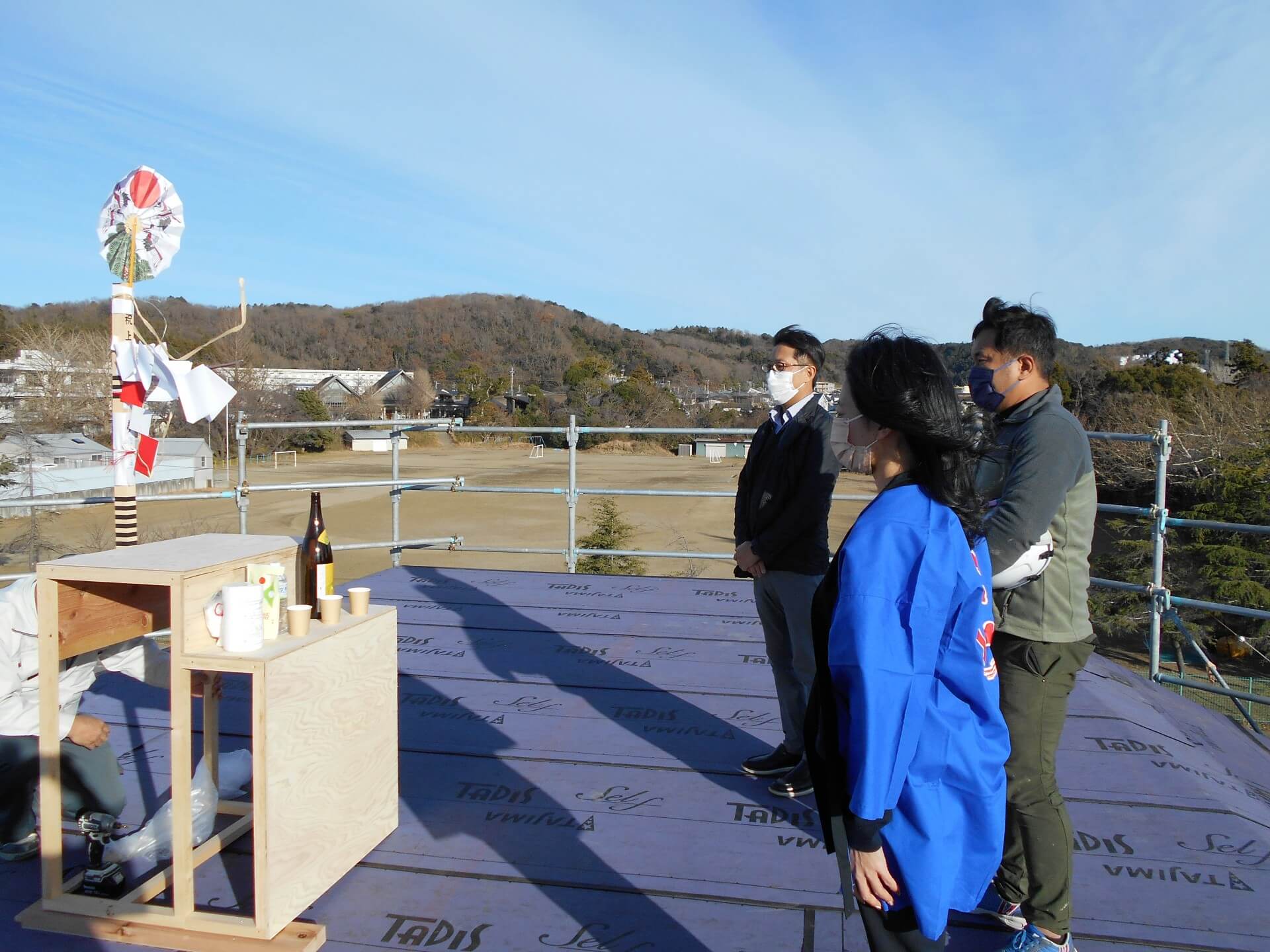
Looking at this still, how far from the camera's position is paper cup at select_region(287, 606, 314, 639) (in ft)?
6.07

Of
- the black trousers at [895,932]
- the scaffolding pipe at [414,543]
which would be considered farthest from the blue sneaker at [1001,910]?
the scaffolding pipe at [414,543]

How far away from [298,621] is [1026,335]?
5.39ft

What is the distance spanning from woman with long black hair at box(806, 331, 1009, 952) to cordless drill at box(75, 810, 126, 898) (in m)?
1.57

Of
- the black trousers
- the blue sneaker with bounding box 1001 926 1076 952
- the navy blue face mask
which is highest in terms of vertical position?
the navy blue face mask

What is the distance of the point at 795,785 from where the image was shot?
2445 mm

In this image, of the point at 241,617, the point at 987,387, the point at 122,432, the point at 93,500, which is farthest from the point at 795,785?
the point at 93,500

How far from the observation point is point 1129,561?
15.9 metres

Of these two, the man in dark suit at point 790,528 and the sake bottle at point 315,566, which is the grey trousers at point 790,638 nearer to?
the man in dark suit at point 790,528

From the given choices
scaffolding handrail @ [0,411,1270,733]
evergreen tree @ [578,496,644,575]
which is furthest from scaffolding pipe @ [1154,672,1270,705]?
evergreen tree @ [578,496,644,575]

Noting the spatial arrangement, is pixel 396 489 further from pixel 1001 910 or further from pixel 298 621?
pixel 1001 910

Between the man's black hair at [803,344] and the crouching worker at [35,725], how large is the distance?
193cm

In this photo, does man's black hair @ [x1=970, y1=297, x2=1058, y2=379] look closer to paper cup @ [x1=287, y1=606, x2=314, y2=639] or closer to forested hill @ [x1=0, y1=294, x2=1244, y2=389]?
paper cup @ [x1=287, y1=606, x2=314, y2=639]

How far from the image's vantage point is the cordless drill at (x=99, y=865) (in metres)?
1.83

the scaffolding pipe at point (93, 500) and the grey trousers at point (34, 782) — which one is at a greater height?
the scaffolding pipe at point (93, 500)
